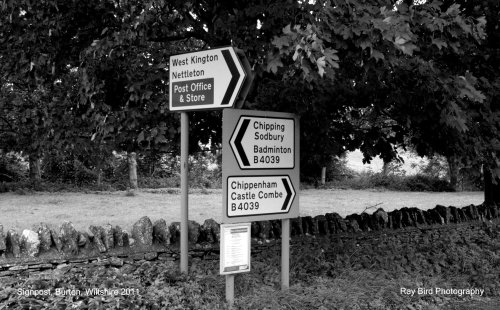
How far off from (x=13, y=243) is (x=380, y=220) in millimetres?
5000

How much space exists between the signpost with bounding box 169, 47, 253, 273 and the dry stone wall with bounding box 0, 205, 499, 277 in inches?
23.1

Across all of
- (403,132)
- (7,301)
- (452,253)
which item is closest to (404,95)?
(403,132)

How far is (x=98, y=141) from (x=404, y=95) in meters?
Answer: 3.29

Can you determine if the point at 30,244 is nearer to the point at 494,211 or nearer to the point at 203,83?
the point at 203,83

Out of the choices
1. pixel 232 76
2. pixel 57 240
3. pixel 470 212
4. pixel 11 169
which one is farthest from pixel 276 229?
pixel 11 169

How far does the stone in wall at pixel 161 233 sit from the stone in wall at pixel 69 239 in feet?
2.76

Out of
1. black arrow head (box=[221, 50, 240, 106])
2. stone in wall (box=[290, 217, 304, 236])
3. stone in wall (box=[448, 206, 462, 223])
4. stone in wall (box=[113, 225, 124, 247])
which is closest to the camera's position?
black arrow head (box=[221, 50, 240, 106])

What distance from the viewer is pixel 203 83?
4.49 m

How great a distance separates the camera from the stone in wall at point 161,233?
204 inches

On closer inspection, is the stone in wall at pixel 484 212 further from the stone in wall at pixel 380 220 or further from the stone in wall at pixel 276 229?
the stone in wall at pixel 276 229

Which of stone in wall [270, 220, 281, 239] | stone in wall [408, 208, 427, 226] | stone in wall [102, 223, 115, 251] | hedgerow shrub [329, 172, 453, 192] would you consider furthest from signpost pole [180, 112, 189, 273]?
hedgerow shrub [329, 172, 453, 192]

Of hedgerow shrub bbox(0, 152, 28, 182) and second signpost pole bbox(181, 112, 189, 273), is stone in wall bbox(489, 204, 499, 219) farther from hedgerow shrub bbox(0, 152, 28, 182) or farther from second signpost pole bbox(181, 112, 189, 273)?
hedgerow shrub bbox(0, 152, 28, 182)

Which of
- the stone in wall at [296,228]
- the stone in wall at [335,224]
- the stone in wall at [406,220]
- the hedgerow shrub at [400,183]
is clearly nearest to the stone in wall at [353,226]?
the stone in wall at [335,224]

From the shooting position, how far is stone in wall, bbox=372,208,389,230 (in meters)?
7.00
